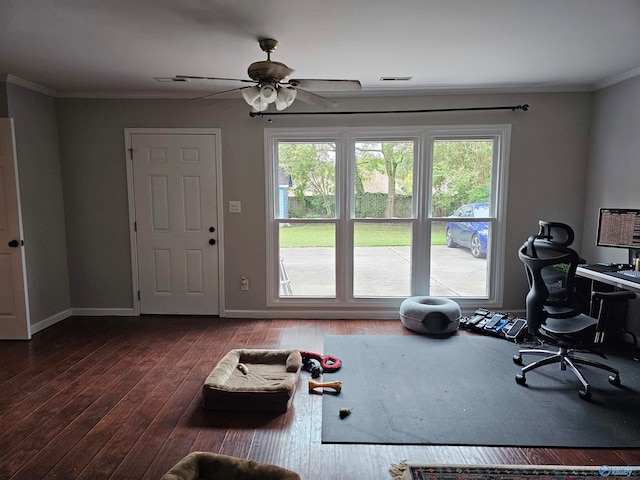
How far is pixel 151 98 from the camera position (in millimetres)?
4082

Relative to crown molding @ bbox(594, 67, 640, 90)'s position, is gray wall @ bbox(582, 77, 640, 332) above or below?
below

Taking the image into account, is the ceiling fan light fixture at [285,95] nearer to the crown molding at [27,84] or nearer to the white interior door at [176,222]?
the white interior door at [176,222]

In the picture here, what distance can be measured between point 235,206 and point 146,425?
8.04 feet

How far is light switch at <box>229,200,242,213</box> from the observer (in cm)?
419

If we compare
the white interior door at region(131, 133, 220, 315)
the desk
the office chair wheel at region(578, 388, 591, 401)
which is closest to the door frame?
the white interior door at region(131, 133, 220, 315)

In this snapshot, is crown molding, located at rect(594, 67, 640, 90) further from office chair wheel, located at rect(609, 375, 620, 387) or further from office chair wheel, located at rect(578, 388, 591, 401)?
office chair wheel, located at rect(578, 388, 591, 401)

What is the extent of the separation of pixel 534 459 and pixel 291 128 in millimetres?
3520

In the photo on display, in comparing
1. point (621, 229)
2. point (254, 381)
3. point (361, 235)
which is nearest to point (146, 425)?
point (254, 381)

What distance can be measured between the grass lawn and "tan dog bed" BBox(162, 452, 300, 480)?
2692 millimetres

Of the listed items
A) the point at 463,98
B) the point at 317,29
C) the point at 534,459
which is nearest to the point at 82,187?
the point at 317,29

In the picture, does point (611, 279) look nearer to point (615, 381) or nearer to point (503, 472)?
point (615, 381)

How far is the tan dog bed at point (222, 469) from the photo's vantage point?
173 centimetres

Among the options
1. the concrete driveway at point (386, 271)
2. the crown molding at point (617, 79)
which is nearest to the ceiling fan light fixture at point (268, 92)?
the concrete driveway at point (386, 271)

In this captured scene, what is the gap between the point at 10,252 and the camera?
3.52 meters
